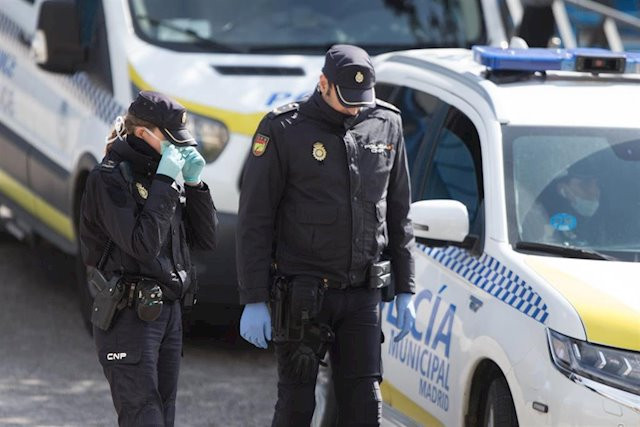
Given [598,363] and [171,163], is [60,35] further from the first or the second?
[598,363]

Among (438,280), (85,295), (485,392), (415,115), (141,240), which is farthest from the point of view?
(85,295)

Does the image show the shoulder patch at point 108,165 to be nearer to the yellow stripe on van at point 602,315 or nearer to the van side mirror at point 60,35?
the yellow stripe on van at point 602,315

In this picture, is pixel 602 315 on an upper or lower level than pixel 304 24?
lower

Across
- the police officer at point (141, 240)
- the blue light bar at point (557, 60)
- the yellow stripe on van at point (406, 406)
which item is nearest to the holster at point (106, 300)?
the police officer at point (141, 240)

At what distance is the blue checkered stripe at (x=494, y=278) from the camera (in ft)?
16.8

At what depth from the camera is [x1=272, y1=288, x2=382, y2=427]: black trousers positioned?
5.32m

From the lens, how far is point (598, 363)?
4836 mm

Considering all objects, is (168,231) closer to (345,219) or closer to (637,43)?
(345,219)

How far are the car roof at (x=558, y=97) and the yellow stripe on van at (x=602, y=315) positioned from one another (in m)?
0.95

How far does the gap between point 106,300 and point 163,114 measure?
24.8 inches

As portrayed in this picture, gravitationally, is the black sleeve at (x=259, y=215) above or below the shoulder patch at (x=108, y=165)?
below

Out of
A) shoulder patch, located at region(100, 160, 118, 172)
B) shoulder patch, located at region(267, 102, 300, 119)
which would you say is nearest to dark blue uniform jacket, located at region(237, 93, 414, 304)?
shoulder patch, located at region(267, 102, 300, 119)

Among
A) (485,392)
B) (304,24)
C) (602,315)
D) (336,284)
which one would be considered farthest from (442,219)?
(304,24)

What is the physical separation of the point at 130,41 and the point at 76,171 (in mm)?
806
